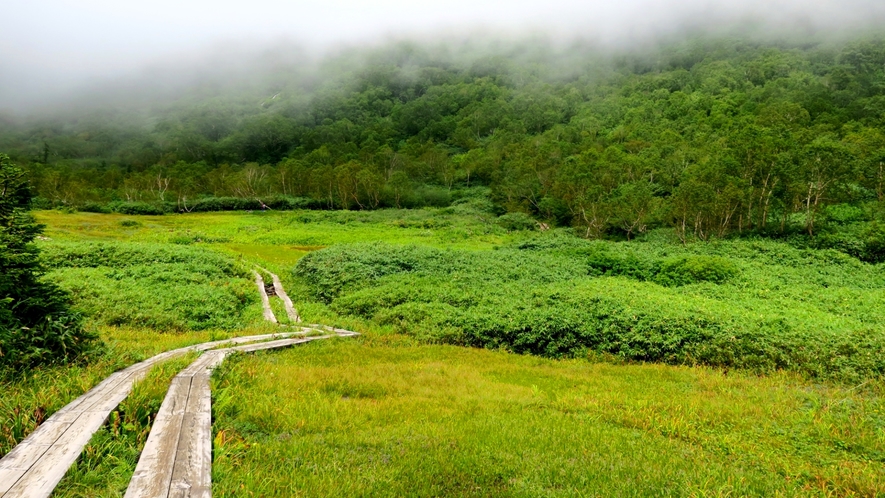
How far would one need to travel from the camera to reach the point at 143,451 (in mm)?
5941

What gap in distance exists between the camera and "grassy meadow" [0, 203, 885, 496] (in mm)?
6891

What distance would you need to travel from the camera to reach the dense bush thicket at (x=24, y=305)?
8914 millimetres

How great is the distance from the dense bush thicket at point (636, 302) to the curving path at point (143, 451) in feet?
40.0

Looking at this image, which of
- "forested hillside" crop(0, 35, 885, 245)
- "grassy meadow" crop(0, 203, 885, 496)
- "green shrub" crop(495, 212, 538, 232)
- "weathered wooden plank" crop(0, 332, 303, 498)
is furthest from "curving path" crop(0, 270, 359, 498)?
"green shrub" crop(495, 212, 538, 232)

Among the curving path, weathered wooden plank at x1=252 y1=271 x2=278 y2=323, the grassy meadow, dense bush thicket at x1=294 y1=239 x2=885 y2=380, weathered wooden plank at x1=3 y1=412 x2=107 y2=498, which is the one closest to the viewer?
weathered wooden plank at x1=3 y1=412 x2=107 y2=498

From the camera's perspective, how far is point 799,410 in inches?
404

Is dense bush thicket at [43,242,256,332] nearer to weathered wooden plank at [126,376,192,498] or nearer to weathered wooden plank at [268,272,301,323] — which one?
weathered wooden plank at [268,272,301,323]

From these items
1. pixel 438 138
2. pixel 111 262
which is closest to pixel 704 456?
pixel 111 262

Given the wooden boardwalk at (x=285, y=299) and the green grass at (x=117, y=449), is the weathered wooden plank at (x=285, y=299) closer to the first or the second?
the wooden boardwalk at (x=285, y=299)

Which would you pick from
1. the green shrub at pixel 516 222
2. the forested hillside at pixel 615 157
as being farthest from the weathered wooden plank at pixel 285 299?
the green shrub at pixel 516 222

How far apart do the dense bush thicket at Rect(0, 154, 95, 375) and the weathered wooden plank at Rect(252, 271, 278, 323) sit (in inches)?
452

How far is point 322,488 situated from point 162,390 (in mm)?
4615

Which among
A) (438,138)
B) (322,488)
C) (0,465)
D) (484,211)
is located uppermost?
(438,138)

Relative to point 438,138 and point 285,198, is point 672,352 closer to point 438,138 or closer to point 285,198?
point 285,198
